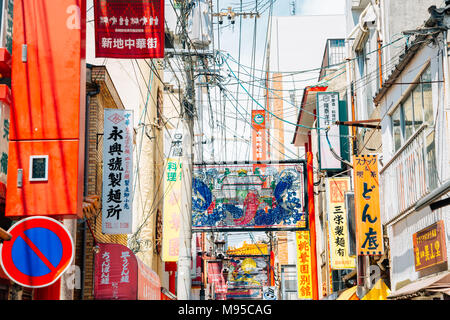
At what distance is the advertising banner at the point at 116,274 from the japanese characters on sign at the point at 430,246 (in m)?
6.70

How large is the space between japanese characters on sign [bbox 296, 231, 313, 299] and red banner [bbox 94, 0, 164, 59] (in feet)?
75.2

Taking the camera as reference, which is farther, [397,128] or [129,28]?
[397,128]

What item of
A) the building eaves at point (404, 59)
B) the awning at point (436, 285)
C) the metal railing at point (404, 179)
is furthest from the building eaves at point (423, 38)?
the awning at point (436, 285)

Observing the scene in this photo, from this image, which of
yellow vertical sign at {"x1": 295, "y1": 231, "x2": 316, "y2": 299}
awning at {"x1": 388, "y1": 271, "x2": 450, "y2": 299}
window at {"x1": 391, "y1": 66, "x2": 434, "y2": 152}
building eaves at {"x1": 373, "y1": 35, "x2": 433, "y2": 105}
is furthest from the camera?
yellow vertical sign at {"x1": 295, "y1": 231, "x2": 316, "y2": 299}

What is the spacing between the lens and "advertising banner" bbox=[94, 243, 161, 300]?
15086mm

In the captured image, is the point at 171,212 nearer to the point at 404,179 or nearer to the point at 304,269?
the point at 304,269

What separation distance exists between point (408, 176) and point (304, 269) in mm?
20416

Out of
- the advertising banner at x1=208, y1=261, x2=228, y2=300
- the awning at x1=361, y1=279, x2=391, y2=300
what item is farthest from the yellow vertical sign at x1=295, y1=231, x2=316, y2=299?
the awning at x1=361, y1=279, x2=391, y2=300

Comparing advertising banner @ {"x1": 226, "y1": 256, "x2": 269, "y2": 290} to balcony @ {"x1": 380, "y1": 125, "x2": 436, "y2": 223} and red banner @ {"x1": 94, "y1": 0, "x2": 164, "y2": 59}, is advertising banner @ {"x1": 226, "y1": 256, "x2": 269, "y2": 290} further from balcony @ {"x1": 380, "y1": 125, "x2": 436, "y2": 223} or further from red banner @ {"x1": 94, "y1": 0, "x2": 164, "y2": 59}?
red banner @ {"x1": 94, "y1": 0, "x2": 164, "y2": 59}

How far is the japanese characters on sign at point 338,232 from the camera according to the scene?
2278 centimetres

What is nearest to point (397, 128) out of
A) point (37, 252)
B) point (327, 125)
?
point (327, 125)

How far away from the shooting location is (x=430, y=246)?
41.3ft

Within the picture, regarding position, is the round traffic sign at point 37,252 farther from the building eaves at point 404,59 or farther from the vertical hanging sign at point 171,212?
the vertical hanging sign at point 171,212

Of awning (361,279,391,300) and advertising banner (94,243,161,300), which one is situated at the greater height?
advertising banner (94,243,161,300)
